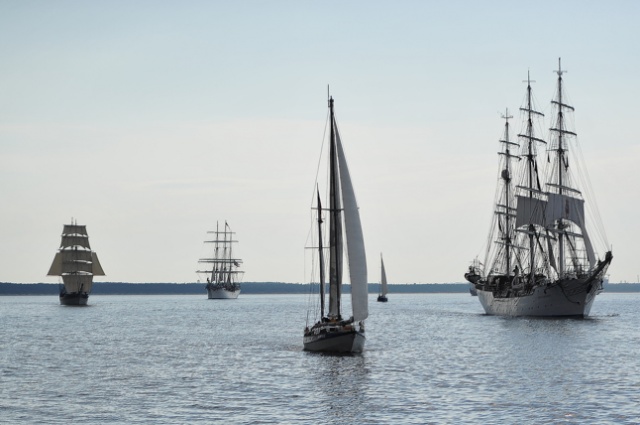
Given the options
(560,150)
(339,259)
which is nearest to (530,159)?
(560,150)

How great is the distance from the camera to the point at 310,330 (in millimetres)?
67938

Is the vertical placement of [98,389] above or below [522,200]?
below

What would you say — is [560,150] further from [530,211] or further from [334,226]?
[334,226]

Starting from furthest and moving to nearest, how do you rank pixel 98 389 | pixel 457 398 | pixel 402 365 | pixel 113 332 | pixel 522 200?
pixel 522 200, pixel 113 332, pixel 402 365, pixel 98 389, pixel 457 398

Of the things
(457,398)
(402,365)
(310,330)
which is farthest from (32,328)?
(457,398)

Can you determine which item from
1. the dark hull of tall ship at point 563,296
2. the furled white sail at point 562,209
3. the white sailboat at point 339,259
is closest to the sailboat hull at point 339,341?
the white sailboat at point 339,259

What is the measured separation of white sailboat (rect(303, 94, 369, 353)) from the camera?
6084 cm

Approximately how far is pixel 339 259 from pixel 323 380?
11946 millimetres

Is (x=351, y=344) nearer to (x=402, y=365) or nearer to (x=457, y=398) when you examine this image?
(x=402, y=365)

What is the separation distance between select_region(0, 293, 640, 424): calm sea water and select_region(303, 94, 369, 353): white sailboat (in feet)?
4.86

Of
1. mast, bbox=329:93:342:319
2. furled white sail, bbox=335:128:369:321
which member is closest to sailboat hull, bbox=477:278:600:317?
mast, bbox=329:93:342:319

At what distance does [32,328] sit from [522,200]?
211 ft

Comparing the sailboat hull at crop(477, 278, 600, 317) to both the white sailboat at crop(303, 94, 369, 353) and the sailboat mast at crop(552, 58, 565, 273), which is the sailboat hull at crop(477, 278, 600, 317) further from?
the white sailboat at crop(303, 94, 369, 353)

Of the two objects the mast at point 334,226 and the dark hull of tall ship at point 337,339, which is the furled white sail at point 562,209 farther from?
the mast at point 334,226
